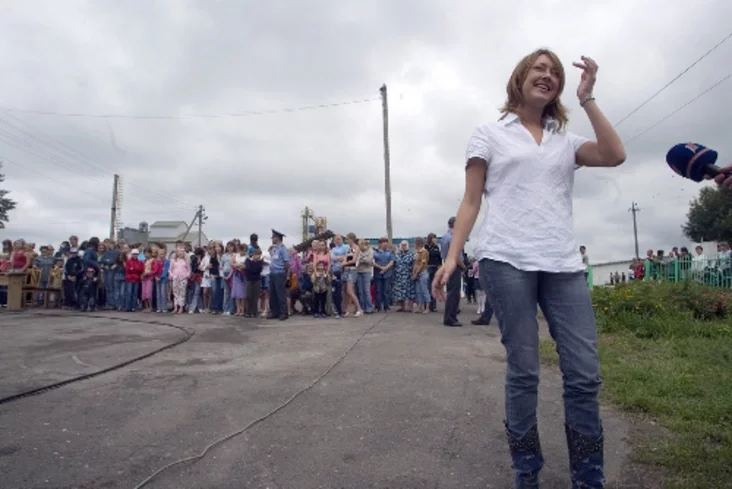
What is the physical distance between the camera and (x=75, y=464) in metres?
2.98

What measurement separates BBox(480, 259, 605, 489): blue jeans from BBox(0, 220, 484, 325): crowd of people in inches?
320

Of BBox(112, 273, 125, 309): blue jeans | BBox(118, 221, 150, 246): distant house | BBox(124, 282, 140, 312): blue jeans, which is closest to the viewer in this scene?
BBox(124, 282, 140, 312): blue jeans

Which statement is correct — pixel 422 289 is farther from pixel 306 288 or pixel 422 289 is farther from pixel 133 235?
pixel 133 235

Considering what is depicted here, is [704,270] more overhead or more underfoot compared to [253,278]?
more overhead

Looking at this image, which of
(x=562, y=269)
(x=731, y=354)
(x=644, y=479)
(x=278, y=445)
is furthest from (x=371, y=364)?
(x=731, y=354)

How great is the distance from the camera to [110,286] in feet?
43.4

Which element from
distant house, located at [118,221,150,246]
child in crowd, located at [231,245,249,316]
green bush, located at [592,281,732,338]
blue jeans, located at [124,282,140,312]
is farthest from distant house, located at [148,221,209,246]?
green bush, located at [592,281,732,338]

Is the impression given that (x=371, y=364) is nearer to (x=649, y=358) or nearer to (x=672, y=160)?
(x=649, y=358)

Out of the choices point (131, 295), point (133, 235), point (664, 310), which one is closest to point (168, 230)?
point (133, 235)

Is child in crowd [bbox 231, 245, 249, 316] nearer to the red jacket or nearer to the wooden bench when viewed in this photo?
the red jacket

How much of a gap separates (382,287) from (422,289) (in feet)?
3.47

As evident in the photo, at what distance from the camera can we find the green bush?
7406 millimetres

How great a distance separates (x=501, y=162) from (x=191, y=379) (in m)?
3.88

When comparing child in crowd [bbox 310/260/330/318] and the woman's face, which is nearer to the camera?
the woman's face
